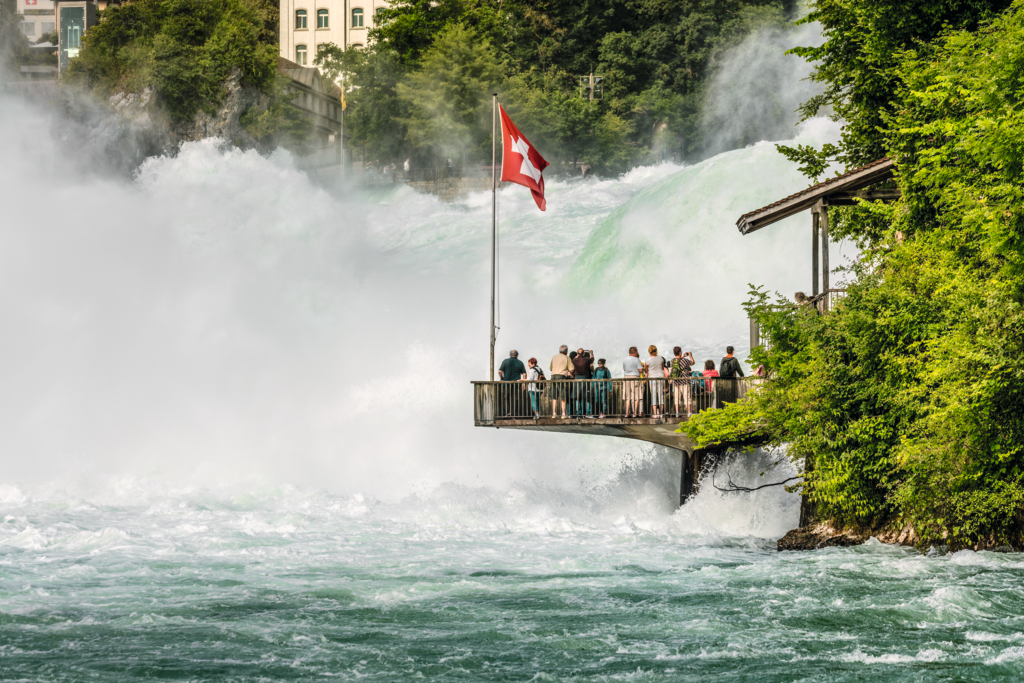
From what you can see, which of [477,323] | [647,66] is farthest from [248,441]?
[647,66]

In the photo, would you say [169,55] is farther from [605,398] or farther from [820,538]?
[820,538]

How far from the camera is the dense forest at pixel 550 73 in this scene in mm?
79438

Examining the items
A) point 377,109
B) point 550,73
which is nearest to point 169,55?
point 377,109

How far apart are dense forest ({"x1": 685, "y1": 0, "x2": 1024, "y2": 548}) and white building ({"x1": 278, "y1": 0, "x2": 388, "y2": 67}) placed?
282ft

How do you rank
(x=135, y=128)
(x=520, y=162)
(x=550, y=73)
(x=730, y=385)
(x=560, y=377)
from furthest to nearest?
(x=550, y=73) → (x=135, y=128) → (x=520, y=162) → (x=560, y=377) → (x=730, y=385)

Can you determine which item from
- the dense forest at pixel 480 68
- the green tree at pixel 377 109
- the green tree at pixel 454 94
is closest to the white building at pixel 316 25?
the dense forest at pixel 480 68

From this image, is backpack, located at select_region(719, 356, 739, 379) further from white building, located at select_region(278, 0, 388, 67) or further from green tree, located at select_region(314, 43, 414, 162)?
white building, located at select_region(278, 0, 388, 67)

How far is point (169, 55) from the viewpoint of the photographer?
76562 millimetres

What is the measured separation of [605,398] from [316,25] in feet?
288

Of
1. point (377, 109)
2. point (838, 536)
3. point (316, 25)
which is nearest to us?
point (838, 536)

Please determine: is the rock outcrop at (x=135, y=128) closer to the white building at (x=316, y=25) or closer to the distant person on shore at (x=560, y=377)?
the white building at (x=316, y=25)

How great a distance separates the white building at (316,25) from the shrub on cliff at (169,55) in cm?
2200

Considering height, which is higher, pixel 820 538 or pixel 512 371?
pixel 512 371

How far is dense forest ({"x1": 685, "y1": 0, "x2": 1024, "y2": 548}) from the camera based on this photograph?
713 inches
